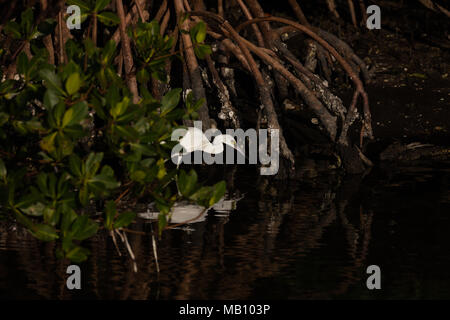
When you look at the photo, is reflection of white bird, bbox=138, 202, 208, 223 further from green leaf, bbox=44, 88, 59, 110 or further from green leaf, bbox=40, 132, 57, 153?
green leaf, bbox=44, 88, 59, 110

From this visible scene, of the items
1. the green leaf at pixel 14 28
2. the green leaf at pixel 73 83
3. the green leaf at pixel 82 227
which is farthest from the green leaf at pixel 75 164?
the green leaf at pixel 14 28

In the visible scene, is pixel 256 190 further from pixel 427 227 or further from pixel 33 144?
pixel 33 144

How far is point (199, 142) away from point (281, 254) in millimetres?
2447

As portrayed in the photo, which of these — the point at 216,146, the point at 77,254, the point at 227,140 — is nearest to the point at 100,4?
the point at 77,254

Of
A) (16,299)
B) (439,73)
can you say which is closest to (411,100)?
(439,73)

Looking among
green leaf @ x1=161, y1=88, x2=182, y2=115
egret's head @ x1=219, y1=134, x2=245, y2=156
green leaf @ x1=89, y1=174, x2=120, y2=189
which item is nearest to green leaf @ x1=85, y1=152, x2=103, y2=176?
green leaf @ x1=89, y1=174, x2=120, y2=189

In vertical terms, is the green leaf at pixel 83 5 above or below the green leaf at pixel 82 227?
above

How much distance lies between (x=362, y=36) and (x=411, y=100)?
2227 millimetres

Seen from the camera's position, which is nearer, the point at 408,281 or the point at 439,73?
the point at 408,281

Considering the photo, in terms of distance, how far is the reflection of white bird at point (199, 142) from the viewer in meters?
11.9

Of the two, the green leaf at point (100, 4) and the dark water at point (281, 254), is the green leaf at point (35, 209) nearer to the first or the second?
the dark water at point (281, 254)

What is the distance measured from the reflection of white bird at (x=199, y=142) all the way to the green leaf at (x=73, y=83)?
3220mm

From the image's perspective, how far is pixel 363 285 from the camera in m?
8.98

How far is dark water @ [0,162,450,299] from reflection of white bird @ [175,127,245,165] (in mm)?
490
